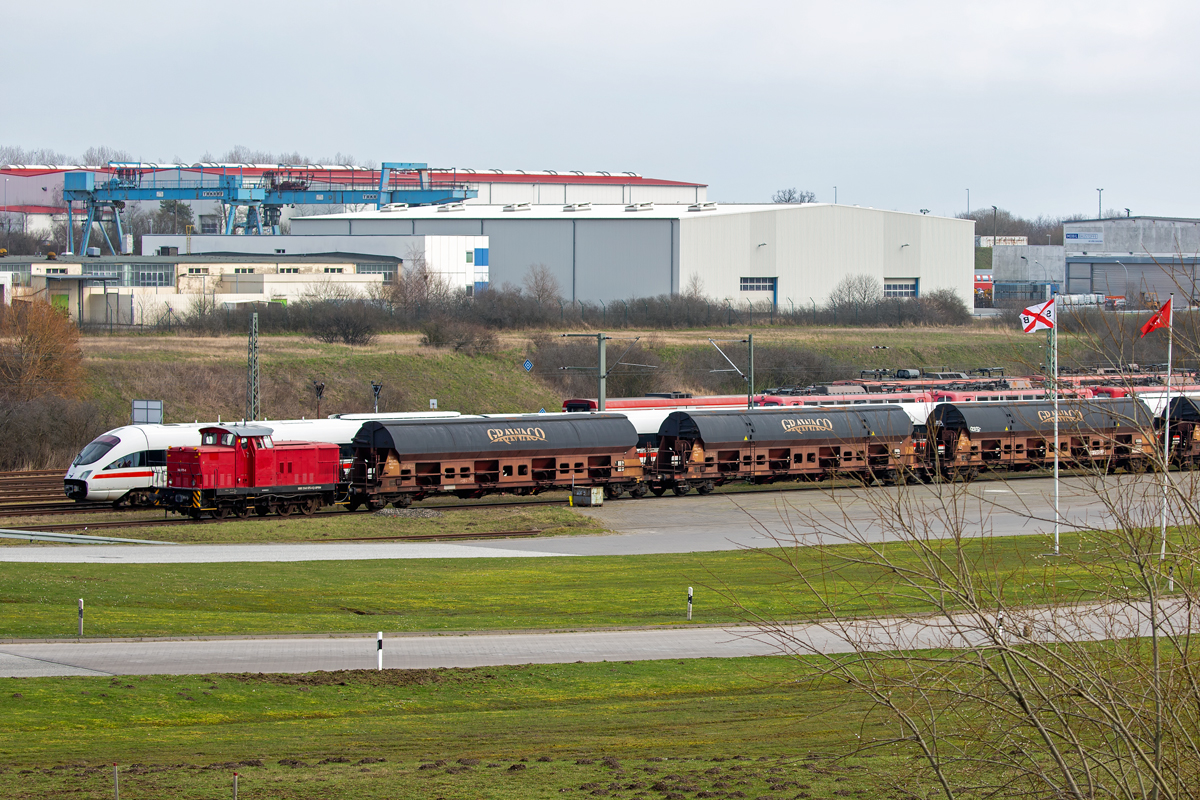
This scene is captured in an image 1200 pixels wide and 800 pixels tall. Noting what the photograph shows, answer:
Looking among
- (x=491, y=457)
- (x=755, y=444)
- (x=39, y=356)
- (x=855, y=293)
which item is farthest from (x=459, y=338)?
(x=855, y=293)

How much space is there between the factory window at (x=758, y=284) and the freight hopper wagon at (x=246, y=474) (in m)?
67.9

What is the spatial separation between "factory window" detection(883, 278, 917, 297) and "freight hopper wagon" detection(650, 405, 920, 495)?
215 feet

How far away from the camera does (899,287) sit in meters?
114

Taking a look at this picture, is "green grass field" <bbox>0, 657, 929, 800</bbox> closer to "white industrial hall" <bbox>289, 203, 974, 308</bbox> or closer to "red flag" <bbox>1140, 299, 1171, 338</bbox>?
"red flag" <bbox>1140, 299, 1171, 338</bbox>

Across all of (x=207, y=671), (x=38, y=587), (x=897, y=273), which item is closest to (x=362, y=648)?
(x=207, y=671)

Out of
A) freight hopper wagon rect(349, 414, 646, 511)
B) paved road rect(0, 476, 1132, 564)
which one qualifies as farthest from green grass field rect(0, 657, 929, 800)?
freight hopper wagon rect(349, 414, 646, 511)

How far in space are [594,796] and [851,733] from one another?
14.8 feet

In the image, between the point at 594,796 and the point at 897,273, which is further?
the point at 897,273

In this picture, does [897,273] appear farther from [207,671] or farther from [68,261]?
[207,671]

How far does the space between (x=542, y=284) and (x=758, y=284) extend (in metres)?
19.6

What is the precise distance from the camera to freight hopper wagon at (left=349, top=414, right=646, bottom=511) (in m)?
42.9

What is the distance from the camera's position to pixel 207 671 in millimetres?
18531

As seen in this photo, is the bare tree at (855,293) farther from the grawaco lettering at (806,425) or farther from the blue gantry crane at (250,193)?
the grawaco lettering at (806,425)

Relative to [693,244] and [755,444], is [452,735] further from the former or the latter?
[693,244]
